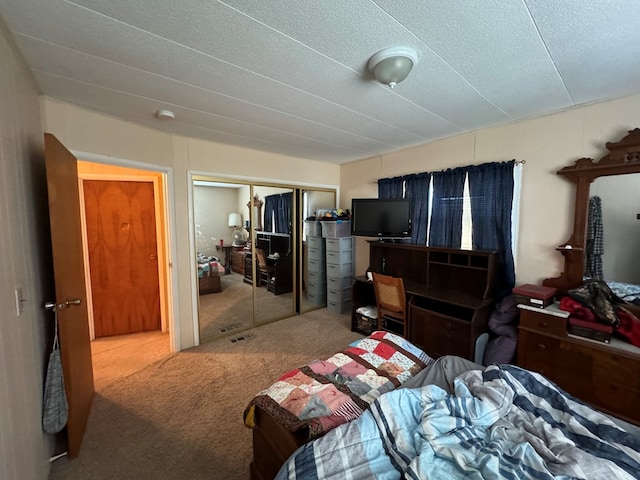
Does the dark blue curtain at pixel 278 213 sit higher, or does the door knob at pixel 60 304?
the dark blue curtain at pixel 278 213

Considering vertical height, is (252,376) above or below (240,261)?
below

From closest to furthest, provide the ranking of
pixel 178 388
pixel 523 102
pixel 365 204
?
pixel 523 102, pixel 178 388, pixel 365 204

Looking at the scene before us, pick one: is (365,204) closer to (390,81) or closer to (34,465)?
(390,81)

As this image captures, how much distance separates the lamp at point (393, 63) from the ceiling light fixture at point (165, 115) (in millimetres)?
1678

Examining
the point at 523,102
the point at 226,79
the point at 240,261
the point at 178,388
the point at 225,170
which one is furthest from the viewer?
the point at 240,261

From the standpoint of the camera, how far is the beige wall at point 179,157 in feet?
6.93

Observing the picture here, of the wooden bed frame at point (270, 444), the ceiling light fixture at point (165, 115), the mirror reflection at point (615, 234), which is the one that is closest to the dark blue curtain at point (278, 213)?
the ceiling light fixture at point (165, 115)

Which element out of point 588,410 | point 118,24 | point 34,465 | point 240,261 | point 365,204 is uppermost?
point 118,24

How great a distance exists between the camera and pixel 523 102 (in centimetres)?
207

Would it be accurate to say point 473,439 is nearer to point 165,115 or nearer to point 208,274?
point 165,115

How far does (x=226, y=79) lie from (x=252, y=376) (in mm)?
2412

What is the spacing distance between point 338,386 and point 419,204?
98.3 inches

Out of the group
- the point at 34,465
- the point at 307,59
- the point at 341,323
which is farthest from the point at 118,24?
the point at 341,323

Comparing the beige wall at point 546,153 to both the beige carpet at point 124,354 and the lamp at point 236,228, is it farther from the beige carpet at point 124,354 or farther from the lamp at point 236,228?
the beige carpet at point 124,354
